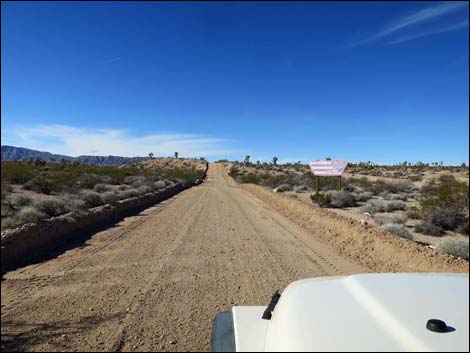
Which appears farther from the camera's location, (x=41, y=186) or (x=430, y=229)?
(x=41, y=186)

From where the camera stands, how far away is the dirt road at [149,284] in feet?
16.8

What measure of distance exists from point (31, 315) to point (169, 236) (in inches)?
251

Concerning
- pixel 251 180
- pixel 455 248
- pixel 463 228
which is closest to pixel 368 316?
pixel 455 248

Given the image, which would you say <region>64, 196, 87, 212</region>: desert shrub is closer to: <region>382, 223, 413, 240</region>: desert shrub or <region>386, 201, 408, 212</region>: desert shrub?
<region>382, 223, 413, 240</region>: desert shrub

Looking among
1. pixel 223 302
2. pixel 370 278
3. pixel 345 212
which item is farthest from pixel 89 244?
pixel 345 212

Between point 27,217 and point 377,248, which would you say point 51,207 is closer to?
point 27,217

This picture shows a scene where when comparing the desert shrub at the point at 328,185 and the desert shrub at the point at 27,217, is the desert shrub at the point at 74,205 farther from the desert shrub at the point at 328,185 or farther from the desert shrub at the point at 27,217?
the desert shrub at the point at 328,185

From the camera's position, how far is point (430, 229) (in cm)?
1441

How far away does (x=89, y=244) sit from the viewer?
10.9 meters

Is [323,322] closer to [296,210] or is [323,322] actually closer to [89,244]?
[89,244]

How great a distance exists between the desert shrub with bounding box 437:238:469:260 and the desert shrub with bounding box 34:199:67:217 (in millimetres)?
13237

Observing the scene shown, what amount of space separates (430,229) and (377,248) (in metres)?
5.12

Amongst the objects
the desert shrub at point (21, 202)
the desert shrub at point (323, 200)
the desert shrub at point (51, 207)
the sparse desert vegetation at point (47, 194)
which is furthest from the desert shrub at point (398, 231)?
the desert shrub at point (21, 202)

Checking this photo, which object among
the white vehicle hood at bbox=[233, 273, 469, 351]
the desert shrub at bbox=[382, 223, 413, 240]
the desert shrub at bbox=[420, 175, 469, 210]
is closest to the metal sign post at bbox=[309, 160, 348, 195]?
the desert shrub at bbox=[420, 175, 469, 210]
